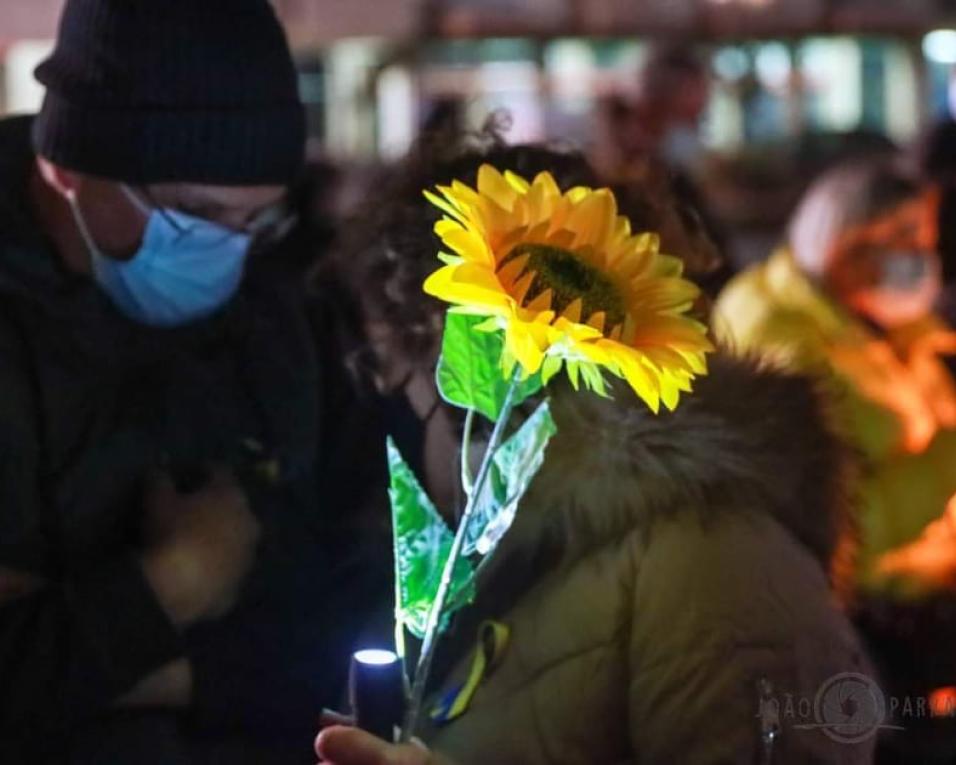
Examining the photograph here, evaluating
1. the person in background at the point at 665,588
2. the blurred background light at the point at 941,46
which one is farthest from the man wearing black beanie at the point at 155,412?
the blurred background light at the point at 941,46

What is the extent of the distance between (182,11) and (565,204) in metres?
0.75

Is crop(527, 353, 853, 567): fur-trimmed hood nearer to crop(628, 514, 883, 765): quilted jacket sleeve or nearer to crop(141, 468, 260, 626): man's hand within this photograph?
crop(628, 514, 883, 765): quilted jacket sleeve

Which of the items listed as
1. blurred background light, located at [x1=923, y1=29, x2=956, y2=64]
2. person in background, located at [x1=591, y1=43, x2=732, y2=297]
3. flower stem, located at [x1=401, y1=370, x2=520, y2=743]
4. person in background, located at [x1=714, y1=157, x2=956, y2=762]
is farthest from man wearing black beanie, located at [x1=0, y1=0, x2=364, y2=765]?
blurred background light, located at [x1=923, y1=29, x2=956, y2=64]

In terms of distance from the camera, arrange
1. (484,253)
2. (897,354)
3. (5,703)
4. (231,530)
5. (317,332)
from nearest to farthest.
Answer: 1. (484,253)
2. (5,703)
3. (231,530)
4. (317,332)
5. (897,354)

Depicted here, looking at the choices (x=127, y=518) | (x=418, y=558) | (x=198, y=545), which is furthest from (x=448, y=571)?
(x=127, y=518)

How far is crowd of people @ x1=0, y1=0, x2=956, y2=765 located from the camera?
4.73 ft

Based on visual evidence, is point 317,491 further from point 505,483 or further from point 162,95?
point 505,483

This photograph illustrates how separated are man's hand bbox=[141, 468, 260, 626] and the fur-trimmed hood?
0.34 meters

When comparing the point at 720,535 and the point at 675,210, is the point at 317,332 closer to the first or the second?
the point at 675,210

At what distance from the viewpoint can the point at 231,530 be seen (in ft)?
5.59

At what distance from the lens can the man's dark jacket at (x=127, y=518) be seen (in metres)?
1.61

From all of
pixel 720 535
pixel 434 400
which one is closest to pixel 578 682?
pixel 720 535

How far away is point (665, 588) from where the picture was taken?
144cm

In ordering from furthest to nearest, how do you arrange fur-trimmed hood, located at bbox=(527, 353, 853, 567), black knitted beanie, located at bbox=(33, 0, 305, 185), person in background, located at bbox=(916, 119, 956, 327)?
person in background, located at bbox=(916, 119, 956, 327)
black knitted beanie, located at bbox=(33, 0, 305, 185)
fur-trimmed hood, located at bbox=(527, 353, 853, 567)
